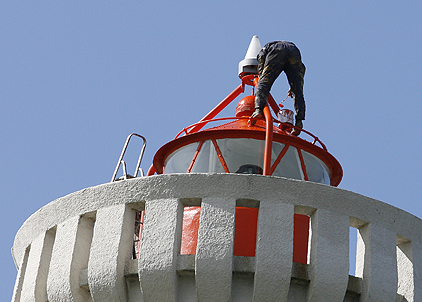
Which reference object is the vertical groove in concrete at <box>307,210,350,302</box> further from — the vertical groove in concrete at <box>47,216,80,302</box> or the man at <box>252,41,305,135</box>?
the vertical groove in concrete at <box>47,216,80,302</box>

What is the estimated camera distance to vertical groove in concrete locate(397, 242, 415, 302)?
14109 mm

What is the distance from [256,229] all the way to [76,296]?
118 inches

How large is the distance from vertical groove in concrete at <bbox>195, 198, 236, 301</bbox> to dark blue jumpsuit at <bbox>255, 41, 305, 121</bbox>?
3.60 metres

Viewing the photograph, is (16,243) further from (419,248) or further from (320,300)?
(419,248)

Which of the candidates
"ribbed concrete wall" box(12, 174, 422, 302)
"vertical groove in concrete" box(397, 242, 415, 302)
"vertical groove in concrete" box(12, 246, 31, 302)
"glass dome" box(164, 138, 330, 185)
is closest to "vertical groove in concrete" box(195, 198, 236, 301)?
"ribbed concrete wall" box(12, 174, 422, 302)

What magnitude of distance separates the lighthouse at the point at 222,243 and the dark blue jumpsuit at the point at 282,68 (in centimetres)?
174

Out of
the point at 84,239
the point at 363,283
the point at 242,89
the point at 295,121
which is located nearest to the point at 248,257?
the point at 363,283

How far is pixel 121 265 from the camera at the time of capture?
13422mm

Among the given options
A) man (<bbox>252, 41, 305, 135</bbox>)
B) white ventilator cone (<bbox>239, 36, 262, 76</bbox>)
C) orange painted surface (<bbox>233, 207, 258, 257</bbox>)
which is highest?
white ventilator cone (<bbox>239, 36, 262, 76</bbox>)

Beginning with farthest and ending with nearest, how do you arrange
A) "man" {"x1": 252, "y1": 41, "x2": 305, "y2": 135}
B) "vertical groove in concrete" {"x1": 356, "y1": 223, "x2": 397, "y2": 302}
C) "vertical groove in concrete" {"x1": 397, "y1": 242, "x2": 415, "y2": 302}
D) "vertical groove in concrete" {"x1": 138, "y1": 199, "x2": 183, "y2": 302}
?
"man" {"x1": 252, "y1": 41, "x2": 305, "y2": 135} < "vertical groove in concrete" {"x1": 397, "y1": 242, "x2": 415, "y2": 302} < "vertical groove in concrete" {"x1": 356, "y1": 223, "x2": 397, "y2": 302} < "vertical groove in concrete" {"x1": 138, "y1": 199, "x2": 183, "y2": 302}

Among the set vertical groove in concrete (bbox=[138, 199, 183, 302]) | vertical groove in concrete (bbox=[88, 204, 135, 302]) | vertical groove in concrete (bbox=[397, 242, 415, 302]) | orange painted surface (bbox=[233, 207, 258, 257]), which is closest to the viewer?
vertical groove in concrete (bbox=[138, 199, 183, 302])

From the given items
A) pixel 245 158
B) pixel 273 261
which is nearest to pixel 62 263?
pixel 273 261

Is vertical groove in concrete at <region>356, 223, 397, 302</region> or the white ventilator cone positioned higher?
the white ventilator cone

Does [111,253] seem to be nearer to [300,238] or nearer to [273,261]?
[273,261]
